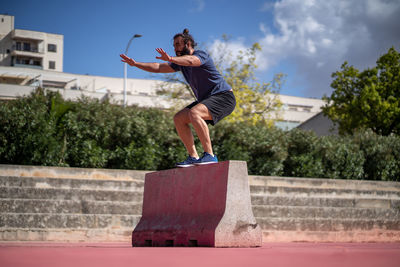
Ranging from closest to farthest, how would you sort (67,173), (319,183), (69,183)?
(69,183), (67,173), (319,183)

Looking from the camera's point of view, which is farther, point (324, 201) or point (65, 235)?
point (324, 201)

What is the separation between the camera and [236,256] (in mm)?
4059

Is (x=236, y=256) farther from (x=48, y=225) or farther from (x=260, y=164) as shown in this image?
(x=260, y=164)

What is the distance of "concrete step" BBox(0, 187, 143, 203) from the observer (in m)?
9.40

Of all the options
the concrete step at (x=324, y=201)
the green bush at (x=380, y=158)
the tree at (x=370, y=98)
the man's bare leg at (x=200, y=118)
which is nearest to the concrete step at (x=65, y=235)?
the concrete step at (x=324, y=201)

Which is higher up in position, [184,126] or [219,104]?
[219,104]

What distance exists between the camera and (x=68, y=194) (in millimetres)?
9680

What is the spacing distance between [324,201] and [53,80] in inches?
2221

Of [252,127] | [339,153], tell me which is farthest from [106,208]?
[339,153]

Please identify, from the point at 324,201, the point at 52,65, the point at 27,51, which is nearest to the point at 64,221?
the point at 324,201

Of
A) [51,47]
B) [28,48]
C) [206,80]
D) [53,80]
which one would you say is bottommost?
[206,80]

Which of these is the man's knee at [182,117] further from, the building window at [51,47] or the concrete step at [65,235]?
the building window at [51,47]

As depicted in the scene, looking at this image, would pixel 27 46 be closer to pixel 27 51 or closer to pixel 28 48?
pixel 28 48

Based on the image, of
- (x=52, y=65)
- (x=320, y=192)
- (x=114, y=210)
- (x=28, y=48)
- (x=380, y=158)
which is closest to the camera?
(x=114, y=210)
